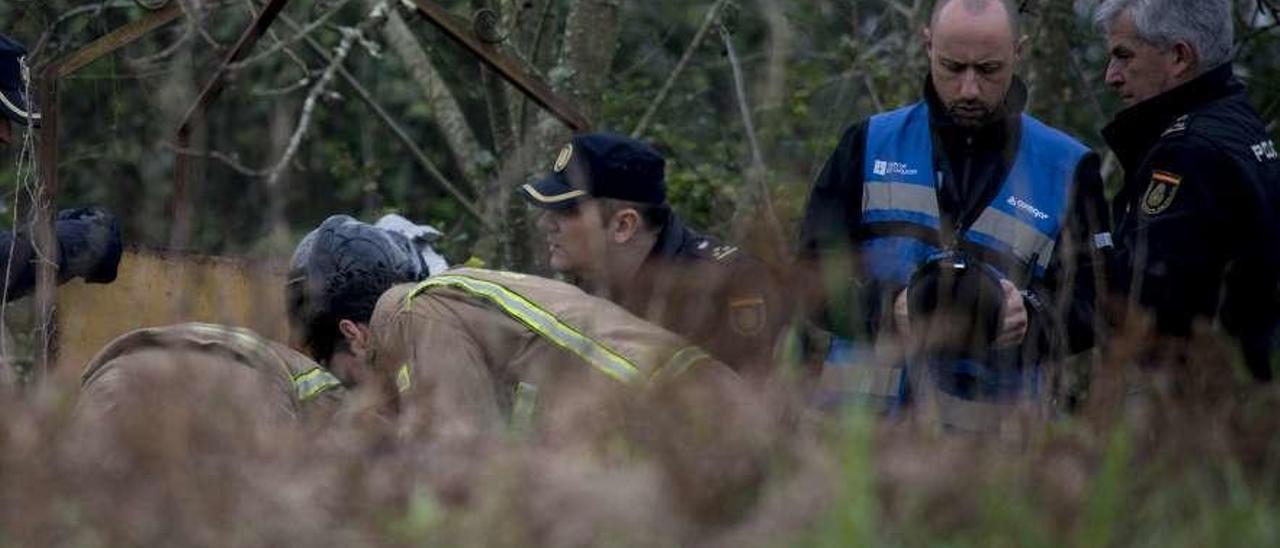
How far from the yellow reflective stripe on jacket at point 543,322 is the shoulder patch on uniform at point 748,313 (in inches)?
15.8

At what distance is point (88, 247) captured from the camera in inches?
226

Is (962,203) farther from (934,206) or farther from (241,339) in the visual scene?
(241,339)

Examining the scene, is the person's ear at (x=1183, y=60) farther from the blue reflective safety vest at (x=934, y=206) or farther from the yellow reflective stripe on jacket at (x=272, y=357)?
the yellow reflective stripe on jacket at (x=272, y=357)

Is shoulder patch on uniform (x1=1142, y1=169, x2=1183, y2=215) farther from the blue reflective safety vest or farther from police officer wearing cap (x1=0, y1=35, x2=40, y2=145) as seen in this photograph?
police officer wearing cap (x1=0, y1=35, x2=40, y2=145)

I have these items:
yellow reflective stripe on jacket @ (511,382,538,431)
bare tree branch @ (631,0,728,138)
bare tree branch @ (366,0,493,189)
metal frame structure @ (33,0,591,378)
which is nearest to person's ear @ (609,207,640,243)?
yellow reflective stripe on jacket @ (511,382,538,431)

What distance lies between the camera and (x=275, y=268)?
229 inches

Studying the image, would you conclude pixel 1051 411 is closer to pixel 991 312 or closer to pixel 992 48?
pixel 991 312

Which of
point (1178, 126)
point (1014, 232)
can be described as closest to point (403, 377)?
point (1014, 232)

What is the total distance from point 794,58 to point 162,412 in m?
6.93

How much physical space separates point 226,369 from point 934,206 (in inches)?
74.5

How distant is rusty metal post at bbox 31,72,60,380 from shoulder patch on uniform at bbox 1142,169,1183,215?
7.44 feet

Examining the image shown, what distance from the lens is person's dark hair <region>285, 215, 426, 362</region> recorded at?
4891 millimetres

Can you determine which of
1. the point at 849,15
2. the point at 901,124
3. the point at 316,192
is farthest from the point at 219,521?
the point at 316,192

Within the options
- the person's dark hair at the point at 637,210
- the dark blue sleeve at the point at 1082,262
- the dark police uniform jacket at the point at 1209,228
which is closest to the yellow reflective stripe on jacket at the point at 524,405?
the person's dark hair at the point at 637,210
